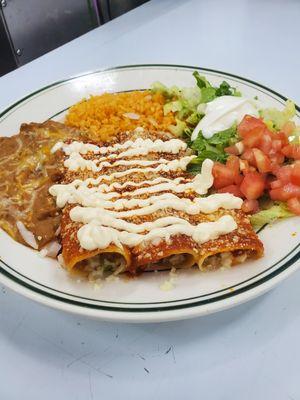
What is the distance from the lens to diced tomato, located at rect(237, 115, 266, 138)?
1.78m

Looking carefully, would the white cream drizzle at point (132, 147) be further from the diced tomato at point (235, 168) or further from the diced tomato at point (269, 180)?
the diced tomato at point (269, 180)

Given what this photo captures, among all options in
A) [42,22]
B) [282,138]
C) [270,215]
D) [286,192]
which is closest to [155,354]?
[270,215]

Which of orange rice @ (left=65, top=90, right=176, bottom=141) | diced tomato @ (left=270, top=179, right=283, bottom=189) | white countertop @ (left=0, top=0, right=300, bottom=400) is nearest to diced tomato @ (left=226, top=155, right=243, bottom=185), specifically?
diced tomato @ (left=270, top=179, right=283, bottom=189)

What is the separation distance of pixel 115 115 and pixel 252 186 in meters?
0.86

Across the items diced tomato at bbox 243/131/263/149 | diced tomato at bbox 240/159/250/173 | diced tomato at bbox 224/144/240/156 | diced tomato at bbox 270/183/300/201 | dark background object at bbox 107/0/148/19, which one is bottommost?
dark background object at bbox 107/0/148/19

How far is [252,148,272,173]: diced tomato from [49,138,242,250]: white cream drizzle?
169 millimetres

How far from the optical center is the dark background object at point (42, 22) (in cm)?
376

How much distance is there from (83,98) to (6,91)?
0.69 metres

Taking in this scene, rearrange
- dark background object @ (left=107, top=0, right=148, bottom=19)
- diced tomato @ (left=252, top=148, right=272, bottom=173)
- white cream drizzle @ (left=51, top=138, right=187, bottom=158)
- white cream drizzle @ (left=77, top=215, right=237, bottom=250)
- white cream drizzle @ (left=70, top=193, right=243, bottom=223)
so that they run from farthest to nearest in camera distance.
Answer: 1. dark background object @ (left=107, top=0, right=148, bottom=19)
2. white cream drizzle @ (left=51, top=138, right=187, bottom=158)
3. diced tomato @ (left=252, top=148, right=272, bottom=173)
4. white cream drizzle @ (left=70, top=193, right=243, bottom=223)
5. white cream drizzle @ (left=77, top=215, right=237, bottom=250)

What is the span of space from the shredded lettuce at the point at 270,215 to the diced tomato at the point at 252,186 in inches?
2.8

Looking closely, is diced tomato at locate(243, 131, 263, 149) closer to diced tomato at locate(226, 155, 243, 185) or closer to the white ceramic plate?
diced tomato at locate(226, 155, 243, 185)

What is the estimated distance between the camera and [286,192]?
160 cm

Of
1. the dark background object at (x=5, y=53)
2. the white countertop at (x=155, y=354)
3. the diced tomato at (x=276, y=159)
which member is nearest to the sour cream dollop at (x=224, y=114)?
the diced tomato at (x=276, y=159)

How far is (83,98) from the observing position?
229cm
